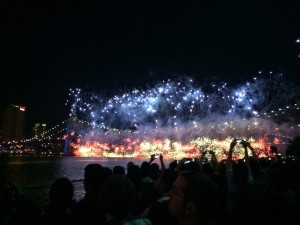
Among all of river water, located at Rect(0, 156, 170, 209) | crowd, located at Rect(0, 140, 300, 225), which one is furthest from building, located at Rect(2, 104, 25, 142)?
crowd, located at Rect(0, 140, 300, 225)

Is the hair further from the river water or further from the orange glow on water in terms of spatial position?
the orange glow on water

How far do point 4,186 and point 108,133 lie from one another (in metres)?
89.4

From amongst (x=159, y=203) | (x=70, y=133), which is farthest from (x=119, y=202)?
(x=70, y=133)

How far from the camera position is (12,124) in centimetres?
16438

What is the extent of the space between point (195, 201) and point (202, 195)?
59 millimetres

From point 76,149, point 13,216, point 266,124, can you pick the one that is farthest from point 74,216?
point 76,149

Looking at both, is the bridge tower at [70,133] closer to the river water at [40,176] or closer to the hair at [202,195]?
the river water at [40,176]

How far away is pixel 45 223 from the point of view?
3.14m

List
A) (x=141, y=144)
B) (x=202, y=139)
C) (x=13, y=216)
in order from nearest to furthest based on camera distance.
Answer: (x=13, y=216) < (x=202, y=139) < (x=141, y=144)

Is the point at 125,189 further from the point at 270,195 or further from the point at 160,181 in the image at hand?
the point at 160,181

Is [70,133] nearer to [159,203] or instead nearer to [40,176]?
[40,176]

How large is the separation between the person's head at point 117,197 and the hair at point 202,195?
1.94ft

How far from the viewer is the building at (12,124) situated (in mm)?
163100

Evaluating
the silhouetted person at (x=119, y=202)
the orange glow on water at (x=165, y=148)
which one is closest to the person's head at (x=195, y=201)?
the silhouetted person at (x=119, y=202)
